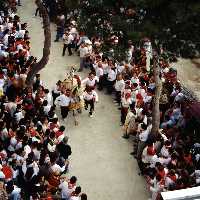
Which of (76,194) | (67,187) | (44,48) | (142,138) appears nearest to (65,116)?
(44,48)

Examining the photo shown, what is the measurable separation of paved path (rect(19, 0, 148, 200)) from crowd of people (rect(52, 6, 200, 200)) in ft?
0.99

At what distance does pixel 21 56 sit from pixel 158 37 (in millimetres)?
5682

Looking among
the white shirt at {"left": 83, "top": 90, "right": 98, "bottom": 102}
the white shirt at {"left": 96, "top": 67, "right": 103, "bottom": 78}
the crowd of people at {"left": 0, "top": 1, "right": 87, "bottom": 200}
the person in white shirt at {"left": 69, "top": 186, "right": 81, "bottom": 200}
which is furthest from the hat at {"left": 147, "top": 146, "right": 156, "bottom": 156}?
the white shirt at {"left": 96, "top": 67, "right": 103, "bottom": 78}

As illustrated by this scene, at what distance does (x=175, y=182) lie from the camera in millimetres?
13172

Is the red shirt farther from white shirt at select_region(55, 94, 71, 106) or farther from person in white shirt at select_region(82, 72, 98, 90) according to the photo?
person in white shirt at select_region(82, 72, 98, 90)

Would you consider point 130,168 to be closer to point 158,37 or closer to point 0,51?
point 158,37

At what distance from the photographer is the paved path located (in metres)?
14.4

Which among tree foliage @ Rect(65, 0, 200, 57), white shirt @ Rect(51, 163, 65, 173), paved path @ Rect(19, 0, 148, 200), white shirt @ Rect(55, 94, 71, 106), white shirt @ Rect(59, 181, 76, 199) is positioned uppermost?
tree foliage @ Rect(65, 0, 200, 57)

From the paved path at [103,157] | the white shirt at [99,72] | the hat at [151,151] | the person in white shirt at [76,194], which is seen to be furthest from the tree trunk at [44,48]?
the person in white shirt at [76,194]

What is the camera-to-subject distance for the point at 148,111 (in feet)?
52.7

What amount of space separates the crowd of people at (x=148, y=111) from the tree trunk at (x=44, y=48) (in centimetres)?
164

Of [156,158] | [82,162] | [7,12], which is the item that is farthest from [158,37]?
[7,12]

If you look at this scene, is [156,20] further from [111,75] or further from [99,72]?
[99,72]

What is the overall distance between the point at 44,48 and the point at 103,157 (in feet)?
12.2
